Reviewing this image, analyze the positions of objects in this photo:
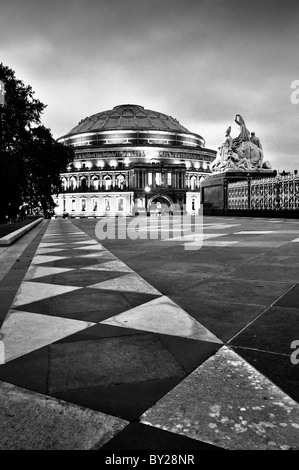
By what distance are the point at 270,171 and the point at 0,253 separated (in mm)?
25184

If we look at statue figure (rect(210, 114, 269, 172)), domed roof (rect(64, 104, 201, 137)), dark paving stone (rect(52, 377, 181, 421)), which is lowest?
dark paving stone (rect(52, 377, 181, 421))

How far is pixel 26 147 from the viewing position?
25.6 metres

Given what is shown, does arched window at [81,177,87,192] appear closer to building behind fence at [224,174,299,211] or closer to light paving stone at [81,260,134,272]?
building behind fence at [224,174,299,211]

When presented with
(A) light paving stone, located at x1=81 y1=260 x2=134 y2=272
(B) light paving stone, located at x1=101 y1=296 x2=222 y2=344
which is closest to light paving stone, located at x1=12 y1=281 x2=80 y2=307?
(B) light paving stone, located at x1=101 y1=296 x2=222 y2=344

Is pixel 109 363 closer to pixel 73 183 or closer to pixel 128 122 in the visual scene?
pixel 73 183

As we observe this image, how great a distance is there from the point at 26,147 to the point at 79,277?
23583 mm

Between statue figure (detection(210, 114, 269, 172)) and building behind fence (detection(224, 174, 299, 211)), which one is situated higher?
statue figure (detection(210, 114, 269, 172))

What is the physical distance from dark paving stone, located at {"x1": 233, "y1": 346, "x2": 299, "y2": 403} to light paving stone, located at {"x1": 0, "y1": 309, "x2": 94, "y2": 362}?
1268 millimetres

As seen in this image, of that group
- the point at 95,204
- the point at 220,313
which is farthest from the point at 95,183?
the point at 220,313

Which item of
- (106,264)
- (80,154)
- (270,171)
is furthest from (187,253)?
(80,154)

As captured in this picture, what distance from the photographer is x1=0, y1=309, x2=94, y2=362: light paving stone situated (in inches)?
90.4
